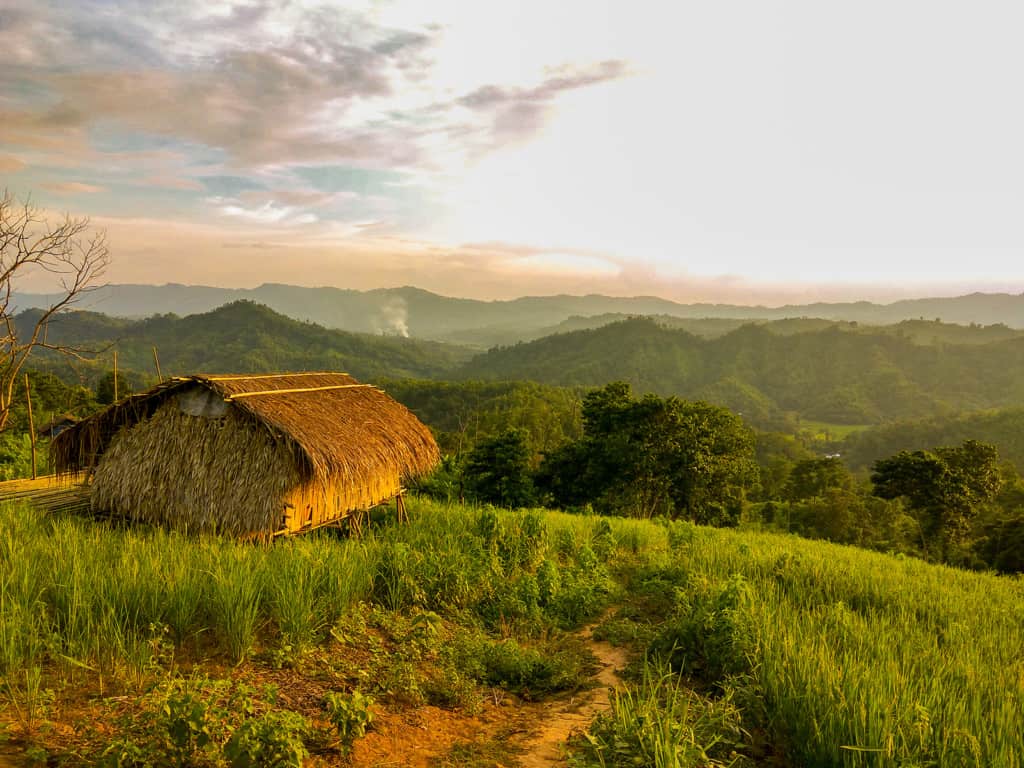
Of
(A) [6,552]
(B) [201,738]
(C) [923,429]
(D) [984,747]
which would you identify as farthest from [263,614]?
(C) [923,429]

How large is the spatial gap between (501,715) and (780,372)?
190145 mm

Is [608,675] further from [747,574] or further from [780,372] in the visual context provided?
[780,372]

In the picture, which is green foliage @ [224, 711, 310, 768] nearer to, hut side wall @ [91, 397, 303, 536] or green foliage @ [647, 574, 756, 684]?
green foliage @ [647, 574, 756, 684]

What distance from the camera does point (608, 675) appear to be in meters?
5.14

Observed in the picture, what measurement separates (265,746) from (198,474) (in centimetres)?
637

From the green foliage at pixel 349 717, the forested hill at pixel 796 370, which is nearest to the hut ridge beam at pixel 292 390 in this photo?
the green foliage at pixel 349 717

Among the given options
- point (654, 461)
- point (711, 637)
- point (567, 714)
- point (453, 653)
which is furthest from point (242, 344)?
point (711, 637)

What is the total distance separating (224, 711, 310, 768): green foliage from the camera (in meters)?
2.75

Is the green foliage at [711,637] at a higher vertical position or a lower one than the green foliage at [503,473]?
higher

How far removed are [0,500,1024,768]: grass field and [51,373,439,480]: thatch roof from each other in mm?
2032

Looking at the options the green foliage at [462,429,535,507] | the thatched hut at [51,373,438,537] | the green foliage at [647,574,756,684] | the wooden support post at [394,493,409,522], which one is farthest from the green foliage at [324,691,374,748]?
the green foliage at [462,429,535,507]

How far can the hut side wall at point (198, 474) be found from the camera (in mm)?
7805

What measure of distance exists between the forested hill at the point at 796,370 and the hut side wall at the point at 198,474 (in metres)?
129

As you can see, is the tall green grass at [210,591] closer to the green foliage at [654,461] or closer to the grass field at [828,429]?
the green foliage at [654,461]
